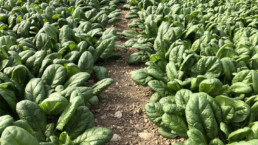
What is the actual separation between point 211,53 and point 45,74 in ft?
8.74

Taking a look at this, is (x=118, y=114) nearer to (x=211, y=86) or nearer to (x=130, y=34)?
(x=211, y=86)

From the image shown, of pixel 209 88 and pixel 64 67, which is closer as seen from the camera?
pixel 209 88

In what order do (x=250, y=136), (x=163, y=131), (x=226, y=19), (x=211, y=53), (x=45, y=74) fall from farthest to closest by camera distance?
→ (x=226, y=19)
(x=211, y=53)
(x=45, y=74)
(x=163, y=131)
(x=250, y=136)

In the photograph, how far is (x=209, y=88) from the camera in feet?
10.2

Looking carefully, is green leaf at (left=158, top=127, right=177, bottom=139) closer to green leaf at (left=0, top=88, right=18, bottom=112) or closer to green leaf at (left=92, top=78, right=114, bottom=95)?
green leaf at (left=92, top=78, right=114, bottom=95)

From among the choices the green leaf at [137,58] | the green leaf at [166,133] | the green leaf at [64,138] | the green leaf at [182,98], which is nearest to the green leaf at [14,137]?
the green leaf at [64,138]

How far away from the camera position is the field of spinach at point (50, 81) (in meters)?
2.55

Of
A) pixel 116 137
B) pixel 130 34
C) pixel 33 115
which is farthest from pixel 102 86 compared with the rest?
pixel 130 34

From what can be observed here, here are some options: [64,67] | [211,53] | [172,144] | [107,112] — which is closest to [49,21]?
[64,67]

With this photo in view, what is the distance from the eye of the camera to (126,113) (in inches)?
135

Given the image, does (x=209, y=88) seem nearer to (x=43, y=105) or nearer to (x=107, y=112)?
(x=107, y=112)

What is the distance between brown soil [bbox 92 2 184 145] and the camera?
9.89 ft

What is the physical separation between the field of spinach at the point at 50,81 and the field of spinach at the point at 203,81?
2.51ft

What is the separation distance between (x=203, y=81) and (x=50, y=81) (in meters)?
2.09
